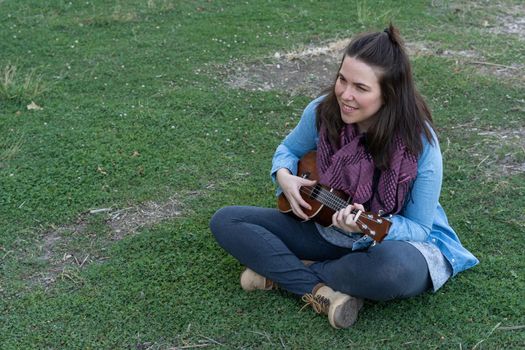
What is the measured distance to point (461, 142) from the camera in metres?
5.27

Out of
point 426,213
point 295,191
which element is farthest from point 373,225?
point 295,191

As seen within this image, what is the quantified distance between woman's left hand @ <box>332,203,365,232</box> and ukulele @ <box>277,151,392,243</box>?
0.05ft

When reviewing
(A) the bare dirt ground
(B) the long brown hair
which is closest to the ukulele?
(B) the long brown hair

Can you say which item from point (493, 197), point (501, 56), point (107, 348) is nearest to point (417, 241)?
point (493, 197)

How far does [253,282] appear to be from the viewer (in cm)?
378

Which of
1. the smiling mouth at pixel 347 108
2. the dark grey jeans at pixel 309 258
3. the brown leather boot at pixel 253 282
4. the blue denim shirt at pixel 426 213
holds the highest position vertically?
the smiling mouth at pixel 347 108

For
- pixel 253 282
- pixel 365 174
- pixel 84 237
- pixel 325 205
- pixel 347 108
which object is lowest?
pixel 84 237

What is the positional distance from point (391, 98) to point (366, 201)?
49 centimetres

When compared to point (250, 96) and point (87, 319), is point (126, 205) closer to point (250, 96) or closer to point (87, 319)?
point (87, 319)

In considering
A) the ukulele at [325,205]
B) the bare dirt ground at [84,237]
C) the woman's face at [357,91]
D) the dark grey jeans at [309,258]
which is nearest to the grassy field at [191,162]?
the bare dirt ground at [84,237]

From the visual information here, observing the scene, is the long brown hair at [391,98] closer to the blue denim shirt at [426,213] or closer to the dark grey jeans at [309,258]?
the blue denim shirt at [426,213]

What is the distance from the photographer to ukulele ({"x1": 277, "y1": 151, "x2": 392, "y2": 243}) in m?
3.33

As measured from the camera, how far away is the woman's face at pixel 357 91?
11.3 ft

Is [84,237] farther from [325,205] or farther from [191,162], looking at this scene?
[325,205]
